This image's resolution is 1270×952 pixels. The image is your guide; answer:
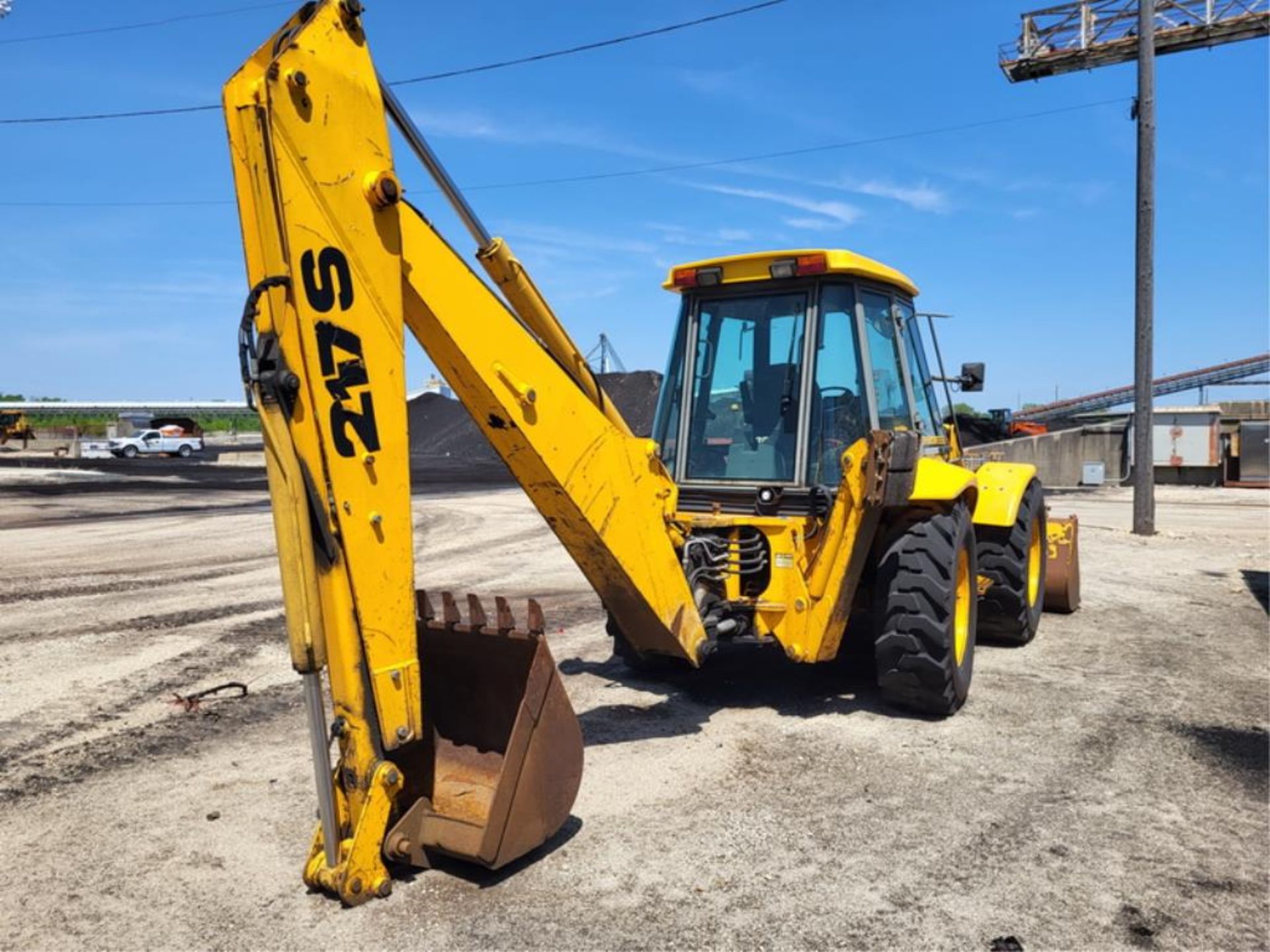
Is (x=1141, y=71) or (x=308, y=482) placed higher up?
(x=1141, y=71)

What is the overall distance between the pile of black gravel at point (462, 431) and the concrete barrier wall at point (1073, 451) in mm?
9392

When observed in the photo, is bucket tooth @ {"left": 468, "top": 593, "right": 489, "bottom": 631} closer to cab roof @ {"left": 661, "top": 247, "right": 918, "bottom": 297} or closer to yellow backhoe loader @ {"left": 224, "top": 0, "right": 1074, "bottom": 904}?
yellow backhoe loader @ {"left": 224, "top": 0, "right": 1074, "bottom": 904}

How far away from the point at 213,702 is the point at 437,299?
11.4 ft

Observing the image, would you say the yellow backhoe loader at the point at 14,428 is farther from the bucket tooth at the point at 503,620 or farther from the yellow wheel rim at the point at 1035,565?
the bucket tooth at the point at 503,620

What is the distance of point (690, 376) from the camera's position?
6.17 meters

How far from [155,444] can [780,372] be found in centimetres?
4637

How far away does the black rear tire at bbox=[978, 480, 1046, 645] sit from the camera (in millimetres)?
7043

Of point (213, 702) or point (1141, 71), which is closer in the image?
point (213, 702)

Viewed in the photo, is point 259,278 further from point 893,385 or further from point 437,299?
point 893,385

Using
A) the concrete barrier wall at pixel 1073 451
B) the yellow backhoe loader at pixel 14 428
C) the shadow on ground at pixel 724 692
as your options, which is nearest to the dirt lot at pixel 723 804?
the shadow on ground at pixel 724 692

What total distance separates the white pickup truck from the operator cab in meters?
44.3

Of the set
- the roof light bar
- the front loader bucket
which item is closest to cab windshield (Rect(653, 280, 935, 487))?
the roof light bar

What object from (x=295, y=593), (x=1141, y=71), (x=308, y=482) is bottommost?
(x=295, y=593)

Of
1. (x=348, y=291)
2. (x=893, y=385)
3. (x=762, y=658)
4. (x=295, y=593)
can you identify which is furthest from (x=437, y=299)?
(x=762, y=658)
